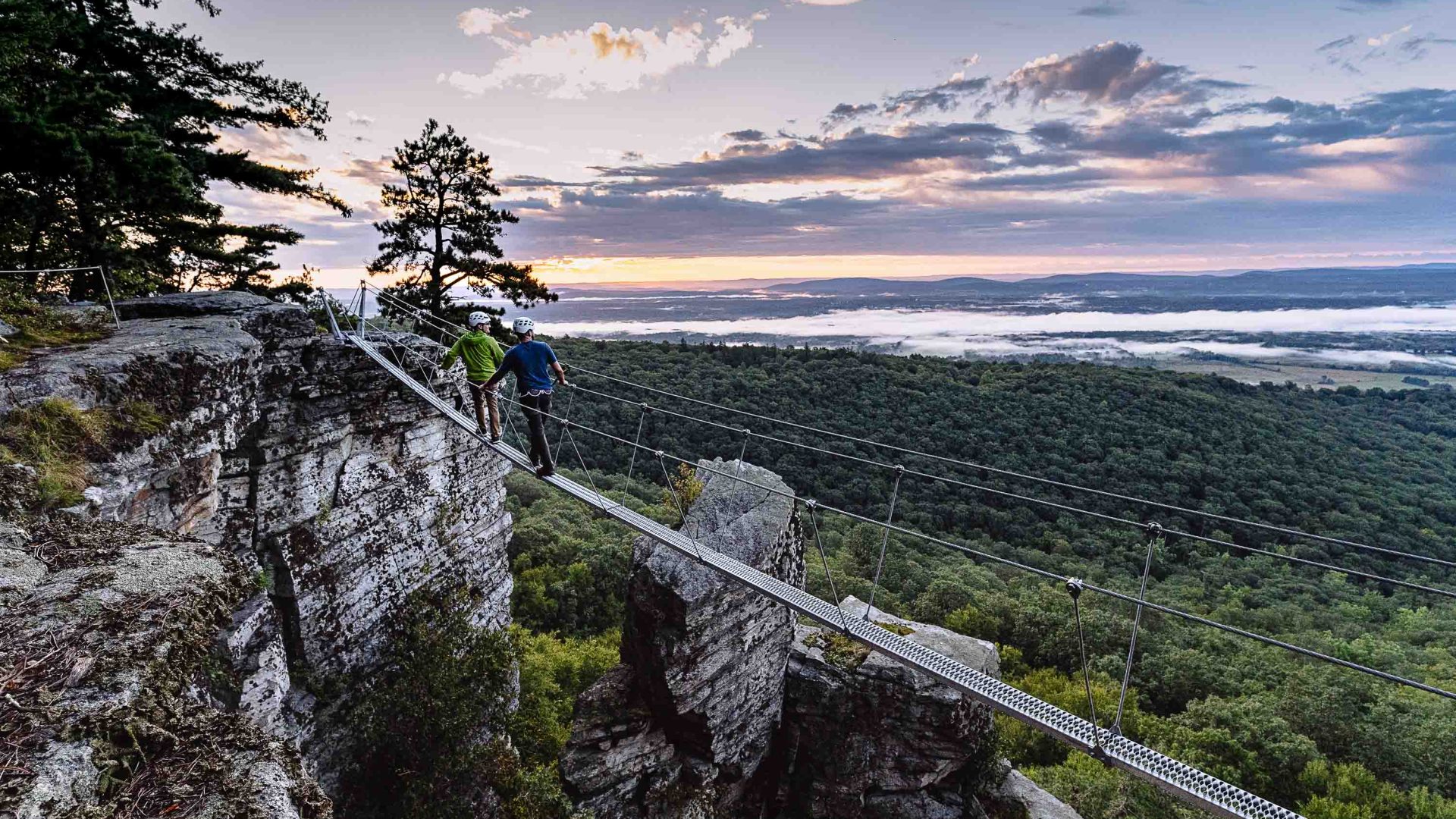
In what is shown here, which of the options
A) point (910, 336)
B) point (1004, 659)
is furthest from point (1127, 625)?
point (910, 336)

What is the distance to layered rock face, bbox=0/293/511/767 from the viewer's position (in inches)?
287

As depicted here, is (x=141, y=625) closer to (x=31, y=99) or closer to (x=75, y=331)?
(x=75, y=331)

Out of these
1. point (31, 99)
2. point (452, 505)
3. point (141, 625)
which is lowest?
point (452, 505)

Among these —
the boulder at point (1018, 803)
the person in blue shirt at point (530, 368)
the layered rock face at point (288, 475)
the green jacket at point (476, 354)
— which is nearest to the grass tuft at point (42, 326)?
the layered rock face at point (288, 475)

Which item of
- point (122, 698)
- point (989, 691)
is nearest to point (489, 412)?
point (122, 698)

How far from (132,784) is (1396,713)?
32513 mm

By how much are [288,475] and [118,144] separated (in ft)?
18.7

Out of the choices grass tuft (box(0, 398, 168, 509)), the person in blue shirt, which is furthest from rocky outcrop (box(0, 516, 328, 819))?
the person in blue shirt

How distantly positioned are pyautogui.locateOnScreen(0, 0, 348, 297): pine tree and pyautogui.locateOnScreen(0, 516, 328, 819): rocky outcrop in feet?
27.3

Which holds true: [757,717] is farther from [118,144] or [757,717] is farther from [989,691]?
[118,144]

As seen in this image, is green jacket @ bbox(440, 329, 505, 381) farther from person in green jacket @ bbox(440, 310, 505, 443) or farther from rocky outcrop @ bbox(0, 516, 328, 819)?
rocky outcrop @ bbox(0, 516, 328, 819)

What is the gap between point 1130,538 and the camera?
43719mm

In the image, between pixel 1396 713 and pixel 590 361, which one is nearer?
pixel 1396 713

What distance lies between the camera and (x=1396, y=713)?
21.8 m
